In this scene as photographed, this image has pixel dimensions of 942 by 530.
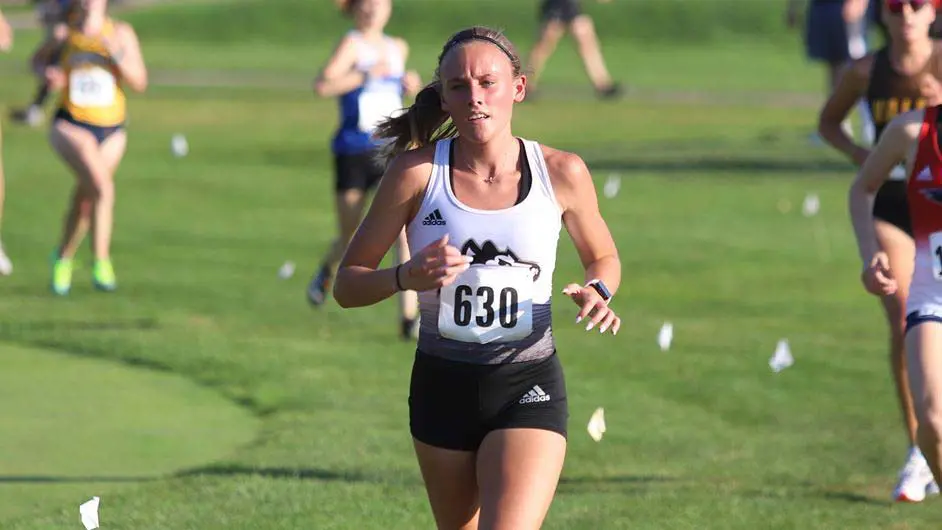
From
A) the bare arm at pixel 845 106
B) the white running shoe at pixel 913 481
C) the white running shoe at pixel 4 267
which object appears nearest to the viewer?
the white running shoe at pixel 913 481

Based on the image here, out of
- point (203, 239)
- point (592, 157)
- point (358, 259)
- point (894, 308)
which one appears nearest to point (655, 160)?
point (592, 157)

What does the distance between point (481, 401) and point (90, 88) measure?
318 inches

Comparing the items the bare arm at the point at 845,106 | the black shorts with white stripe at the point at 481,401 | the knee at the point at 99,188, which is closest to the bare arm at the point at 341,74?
the knee at the point at 99,188

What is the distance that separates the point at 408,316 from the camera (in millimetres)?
11773

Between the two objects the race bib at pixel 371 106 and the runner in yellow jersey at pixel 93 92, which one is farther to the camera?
the runner in yellow jersey at pixel 93 92

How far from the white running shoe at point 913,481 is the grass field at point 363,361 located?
9 centimetres

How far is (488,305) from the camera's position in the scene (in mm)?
5504

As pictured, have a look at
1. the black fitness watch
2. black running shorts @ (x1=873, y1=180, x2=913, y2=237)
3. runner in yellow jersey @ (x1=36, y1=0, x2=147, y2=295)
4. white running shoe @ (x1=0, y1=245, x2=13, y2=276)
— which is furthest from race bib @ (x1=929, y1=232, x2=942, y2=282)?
white running shoe @ (x1=0, y1=245, x2=13, y2=276)

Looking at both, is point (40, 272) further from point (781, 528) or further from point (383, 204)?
point (383, 204)

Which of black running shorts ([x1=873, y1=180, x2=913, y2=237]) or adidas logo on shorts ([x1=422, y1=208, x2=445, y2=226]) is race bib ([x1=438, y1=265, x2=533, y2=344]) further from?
black running shorts ([x1=873, y1=180, x2=913, y2=237])

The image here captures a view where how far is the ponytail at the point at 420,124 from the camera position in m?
5.80

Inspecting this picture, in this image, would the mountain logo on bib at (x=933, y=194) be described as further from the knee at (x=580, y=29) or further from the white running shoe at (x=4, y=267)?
the knee at (x=580, y=29)

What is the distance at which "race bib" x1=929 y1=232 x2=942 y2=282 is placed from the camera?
6.80m

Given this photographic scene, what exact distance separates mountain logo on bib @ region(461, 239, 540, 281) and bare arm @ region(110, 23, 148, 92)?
799 centimetres
